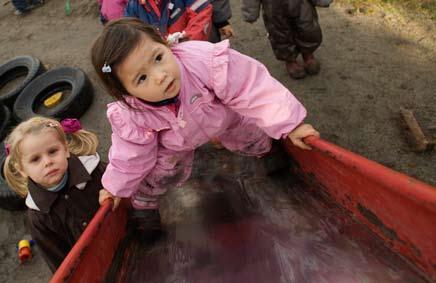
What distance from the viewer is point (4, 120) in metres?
3.76

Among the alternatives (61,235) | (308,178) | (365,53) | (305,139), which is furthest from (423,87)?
(61,235)

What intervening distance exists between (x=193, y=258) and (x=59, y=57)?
3768 millimetres

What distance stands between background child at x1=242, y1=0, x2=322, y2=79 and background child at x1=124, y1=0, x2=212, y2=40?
0.53m

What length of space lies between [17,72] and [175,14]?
8.77ft

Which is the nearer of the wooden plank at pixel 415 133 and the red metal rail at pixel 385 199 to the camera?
the red metal rail at pixel 385 199

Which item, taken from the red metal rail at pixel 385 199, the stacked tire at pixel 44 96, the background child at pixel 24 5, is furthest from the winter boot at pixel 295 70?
the background child at pixel 24 5

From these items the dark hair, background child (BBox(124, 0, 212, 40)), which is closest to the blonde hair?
the dark hair

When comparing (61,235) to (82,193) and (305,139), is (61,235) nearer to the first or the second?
(82,193)

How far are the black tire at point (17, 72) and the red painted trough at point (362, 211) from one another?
8.59 ft

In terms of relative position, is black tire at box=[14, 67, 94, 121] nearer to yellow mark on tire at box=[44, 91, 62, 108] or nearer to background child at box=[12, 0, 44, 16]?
yellow mark on tire at box=[44, 91, 62, 108]

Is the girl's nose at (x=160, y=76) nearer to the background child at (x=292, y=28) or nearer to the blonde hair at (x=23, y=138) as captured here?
the blonde hair at (x=23, y=138)

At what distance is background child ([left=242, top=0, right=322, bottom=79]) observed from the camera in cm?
286

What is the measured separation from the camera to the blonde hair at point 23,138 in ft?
6.09

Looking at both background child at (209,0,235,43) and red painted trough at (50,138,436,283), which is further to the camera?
background child at (209,0,235,43)
